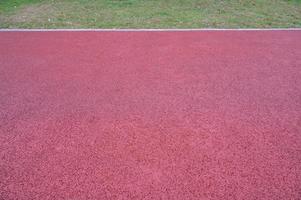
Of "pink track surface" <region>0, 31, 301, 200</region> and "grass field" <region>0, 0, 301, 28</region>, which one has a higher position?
"pink track surface" <region>0, 31, 301, 200</region>

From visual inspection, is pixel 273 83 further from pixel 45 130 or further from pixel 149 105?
pixel 45 130

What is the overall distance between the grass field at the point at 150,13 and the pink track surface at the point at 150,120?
5.99ft

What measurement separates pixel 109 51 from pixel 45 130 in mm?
3098

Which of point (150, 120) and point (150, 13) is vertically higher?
point (150, 120)

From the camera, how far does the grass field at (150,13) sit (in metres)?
9.15

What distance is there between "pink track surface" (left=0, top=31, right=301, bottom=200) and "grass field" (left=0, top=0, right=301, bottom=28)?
183 centimetres

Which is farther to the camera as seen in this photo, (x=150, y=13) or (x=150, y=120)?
(x=150, y=13)

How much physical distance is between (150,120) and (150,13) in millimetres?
6546

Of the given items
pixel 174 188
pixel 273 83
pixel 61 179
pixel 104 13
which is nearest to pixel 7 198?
pixel 61 179

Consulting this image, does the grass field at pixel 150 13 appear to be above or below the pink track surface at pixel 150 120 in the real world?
below

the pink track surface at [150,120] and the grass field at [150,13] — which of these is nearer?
the pink track surface at [150,120]

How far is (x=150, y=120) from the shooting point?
446 cm

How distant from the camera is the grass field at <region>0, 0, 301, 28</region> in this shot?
9148mm

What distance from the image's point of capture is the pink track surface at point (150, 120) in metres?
3.36
